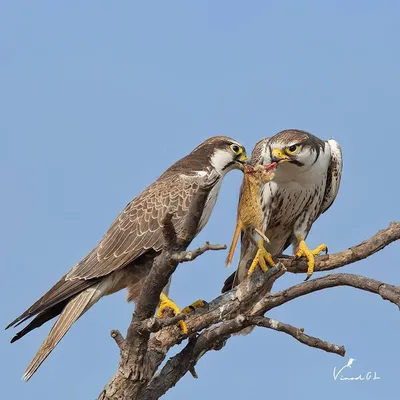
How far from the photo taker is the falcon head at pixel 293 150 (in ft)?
21.5

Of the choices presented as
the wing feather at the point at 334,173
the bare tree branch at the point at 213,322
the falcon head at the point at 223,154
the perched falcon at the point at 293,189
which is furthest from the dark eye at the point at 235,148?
the bare tree branch at the point at 213,322

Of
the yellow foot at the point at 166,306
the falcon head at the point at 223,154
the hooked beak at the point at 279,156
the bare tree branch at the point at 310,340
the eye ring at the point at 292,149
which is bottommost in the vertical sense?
the bare tree branch at the point at 310,340

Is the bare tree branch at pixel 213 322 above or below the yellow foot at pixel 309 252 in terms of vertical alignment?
below

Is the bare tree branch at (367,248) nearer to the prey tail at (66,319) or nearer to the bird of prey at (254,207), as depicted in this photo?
the bird of prey at (254,207)

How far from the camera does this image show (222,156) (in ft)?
23.2

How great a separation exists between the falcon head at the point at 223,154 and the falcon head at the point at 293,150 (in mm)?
411

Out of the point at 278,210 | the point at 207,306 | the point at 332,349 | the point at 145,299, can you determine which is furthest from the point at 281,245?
the point at 145,299

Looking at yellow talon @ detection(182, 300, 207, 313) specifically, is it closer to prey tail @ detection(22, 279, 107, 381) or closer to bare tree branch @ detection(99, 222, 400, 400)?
bare tree branch @ detection(99, 222, 400, 400)

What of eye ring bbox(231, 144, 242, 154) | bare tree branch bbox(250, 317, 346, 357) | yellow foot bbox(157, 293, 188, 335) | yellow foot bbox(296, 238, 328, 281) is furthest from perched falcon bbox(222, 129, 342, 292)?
bare tree branch bbox(250, 317, 346, 357)

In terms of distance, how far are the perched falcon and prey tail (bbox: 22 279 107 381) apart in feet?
3.69

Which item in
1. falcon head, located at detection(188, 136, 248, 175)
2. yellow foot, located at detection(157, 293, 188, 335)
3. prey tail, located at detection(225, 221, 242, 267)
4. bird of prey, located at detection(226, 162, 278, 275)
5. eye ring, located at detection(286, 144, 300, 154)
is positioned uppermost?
falcon head, located at detection(188, 136, 248, 175)

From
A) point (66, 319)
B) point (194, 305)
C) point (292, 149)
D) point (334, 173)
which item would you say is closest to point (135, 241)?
point (66, 319)

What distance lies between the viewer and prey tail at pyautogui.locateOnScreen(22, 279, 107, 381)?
20.0ft

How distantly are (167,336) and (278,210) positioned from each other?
1661mm
